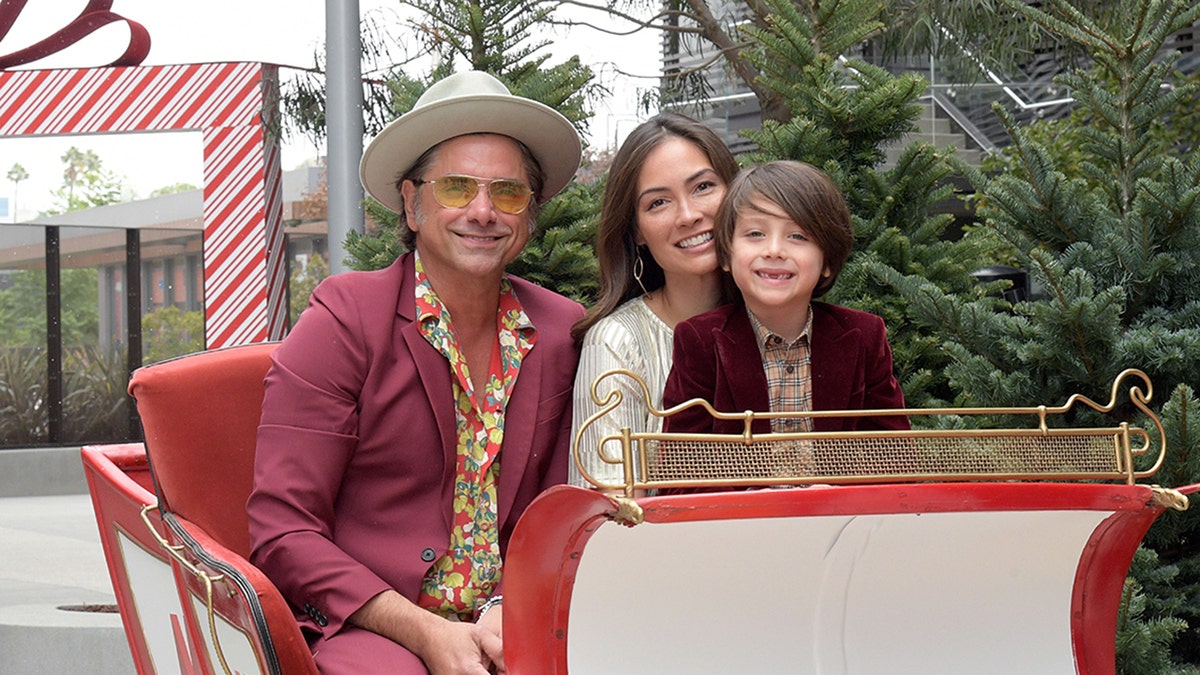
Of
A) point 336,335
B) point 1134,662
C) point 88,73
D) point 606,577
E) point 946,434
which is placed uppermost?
point 88,73

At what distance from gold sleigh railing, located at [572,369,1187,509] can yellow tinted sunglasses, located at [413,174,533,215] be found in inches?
40.5

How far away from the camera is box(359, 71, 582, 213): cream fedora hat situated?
2781 mm

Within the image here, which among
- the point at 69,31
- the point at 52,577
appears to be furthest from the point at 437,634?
the point at 69,31

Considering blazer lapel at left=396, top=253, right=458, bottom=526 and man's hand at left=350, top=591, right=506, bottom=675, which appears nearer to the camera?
man's hand at left=350, top=591, right=506, bottom=675

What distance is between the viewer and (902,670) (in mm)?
1916

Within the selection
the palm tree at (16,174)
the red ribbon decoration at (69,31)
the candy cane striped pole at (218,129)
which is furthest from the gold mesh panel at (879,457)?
the palm tree at (16,174)

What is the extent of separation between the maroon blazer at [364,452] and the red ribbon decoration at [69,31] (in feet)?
29.7

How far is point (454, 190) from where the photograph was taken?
2.76 m

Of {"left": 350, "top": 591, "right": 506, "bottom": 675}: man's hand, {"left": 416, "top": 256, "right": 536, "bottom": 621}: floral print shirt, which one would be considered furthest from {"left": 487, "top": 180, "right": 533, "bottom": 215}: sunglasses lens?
{"left": 350, "top": 591, "right": 506, "bottom": 675}: man's hand

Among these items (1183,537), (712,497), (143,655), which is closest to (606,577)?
(712,497)

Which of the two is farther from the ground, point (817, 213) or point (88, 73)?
point (88, 73)

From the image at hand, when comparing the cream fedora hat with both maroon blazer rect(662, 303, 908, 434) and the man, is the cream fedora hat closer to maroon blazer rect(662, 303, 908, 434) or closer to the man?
the man

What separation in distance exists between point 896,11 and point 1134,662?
8.21 meters

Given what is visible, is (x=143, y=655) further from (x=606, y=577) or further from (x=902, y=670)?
(x=902, y=670)
